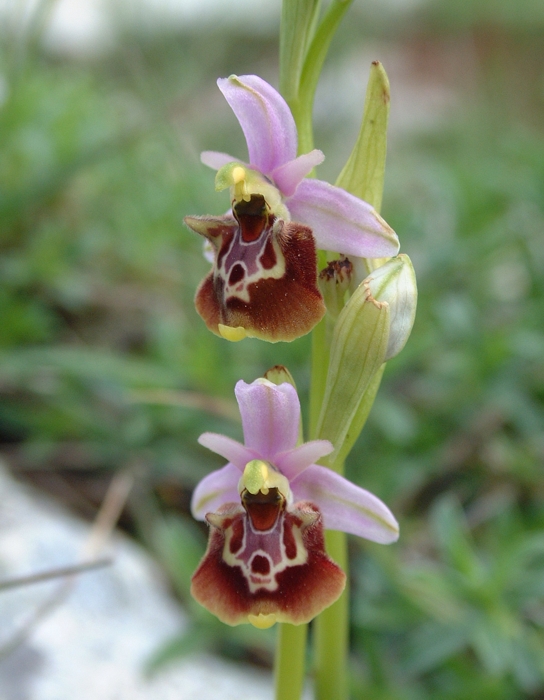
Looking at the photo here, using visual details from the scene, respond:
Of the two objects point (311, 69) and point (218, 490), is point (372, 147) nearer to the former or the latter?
point (311, 69)

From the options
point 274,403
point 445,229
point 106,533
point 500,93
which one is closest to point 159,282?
point 445,229

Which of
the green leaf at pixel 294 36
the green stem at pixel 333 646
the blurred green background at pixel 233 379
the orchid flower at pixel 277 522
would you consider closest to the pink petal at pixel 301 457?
the orchid flower at pixel 277 522

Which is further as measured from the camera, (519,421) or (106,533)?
(519,421)

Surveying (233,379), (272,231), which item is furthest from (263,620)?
(233,379)

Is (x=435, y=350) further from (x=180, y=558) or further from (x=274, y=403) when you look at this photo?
(x=274, y=403)

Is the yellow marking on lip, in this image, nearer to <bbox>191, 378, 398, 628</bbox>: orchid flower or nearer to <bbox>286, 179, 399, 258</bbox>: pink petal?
<bbox>286, 179, 399, 258</bbox>: pink petal

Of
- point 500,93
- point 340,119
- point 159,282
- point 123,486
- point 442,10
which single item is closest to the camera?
point 123,486
